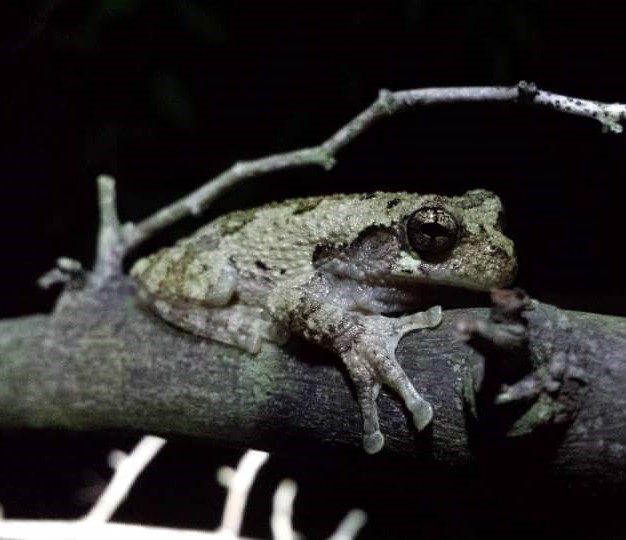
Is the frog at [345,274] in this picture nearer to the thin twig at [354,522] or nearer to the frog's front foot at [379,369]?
the frog's front foot at [379,369]

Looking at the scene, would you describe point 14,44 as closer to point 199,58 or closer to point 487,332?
point 199,58

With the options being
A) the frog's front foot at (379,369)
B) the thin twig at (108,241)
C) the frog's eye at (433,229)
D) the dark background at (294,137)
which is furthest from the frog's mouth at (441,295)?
the thin twig at (108,241)

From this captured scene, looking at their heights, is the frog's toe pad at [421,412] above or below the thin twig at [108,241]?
below

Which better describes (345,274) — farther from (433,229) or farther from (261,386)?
(261,386)

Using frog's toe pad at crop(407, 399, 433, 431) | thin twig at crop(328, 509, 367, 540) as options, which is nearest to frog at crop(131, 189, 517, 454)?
frog's toe pad at crop(407, 399, 433, 431)

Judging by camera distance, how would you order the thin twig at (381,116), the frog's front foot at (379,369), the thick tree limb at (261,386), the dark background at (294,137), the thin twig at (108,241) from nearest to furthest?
the thick tree limb at (261,386)
the frog's front foot at (379,369)
the thin twig at (381,116)
the thin twig at (108,241)
the dark background at (294,137)

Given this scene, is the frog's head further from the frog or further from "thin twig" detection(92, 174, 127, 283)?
"thin twig" detection(92, 174, 127, 283)

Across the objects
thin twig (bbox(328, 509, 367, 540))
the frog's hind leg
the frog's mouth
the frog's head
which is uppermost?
the frog's head
